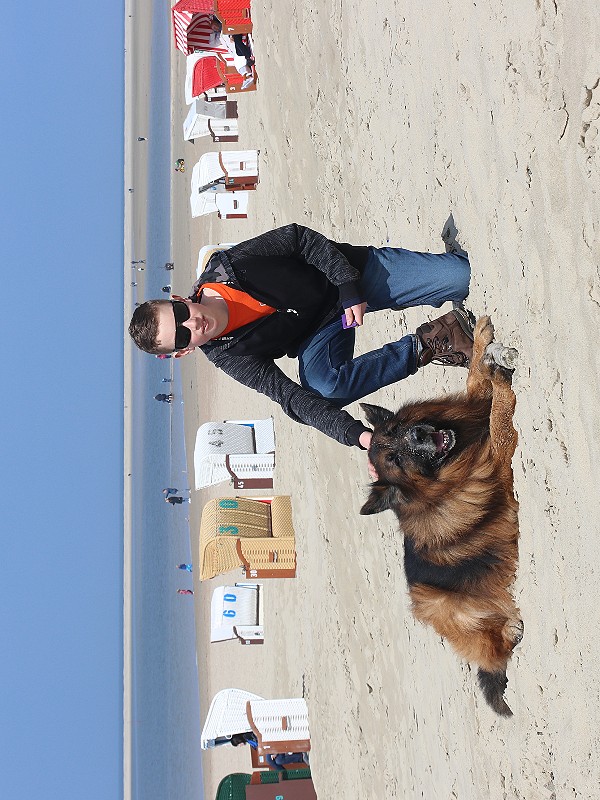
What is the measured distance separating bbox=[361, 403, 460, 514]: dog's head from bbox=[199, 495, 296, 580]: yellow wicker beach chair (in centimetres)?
441

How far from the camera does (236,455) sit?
8.68 meters

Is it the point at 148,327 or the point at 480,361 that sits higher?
the point at 148,327

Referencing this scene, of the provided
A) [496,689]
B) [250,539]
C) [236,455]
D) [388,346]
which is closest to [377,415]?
[388,346]

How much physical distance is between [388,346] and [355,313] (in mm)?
419

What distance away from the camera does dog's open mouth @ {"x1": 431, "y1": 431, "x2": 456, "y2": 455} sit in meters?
2.74

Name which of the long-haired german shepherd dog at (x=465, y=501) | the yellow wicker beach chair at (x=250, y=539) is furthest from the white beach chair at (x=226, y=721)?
the long-haired german shepherd dog at (x=465, y=501)

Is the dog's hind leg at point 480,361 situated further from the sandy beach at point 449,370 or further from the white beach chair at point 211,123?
the white beach chair at point 211,123

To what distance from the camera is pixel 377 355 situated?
3.22 m

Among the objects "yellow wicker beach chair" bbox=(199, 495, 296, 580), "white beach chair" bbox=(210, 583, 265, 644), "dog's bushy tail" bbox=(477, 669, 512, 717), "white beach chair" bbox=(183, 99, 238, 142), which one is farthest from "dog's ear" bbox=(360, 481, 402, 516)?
"white beach chair" bbox=(183, 99, 238, 142)

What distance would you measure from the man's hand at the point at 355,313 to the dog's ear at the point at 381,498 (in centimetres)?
67

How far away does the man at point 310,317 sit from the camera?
9.49 feet

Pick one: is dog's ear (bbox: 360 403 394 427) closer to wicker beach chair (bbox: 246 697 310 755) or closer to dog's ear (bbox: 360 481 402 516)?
dog's ear (bbox: 360 481 402 516)

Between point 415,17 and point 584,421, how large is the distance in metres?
2.79

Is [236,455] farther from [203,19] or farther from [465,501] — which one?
[203,19]
